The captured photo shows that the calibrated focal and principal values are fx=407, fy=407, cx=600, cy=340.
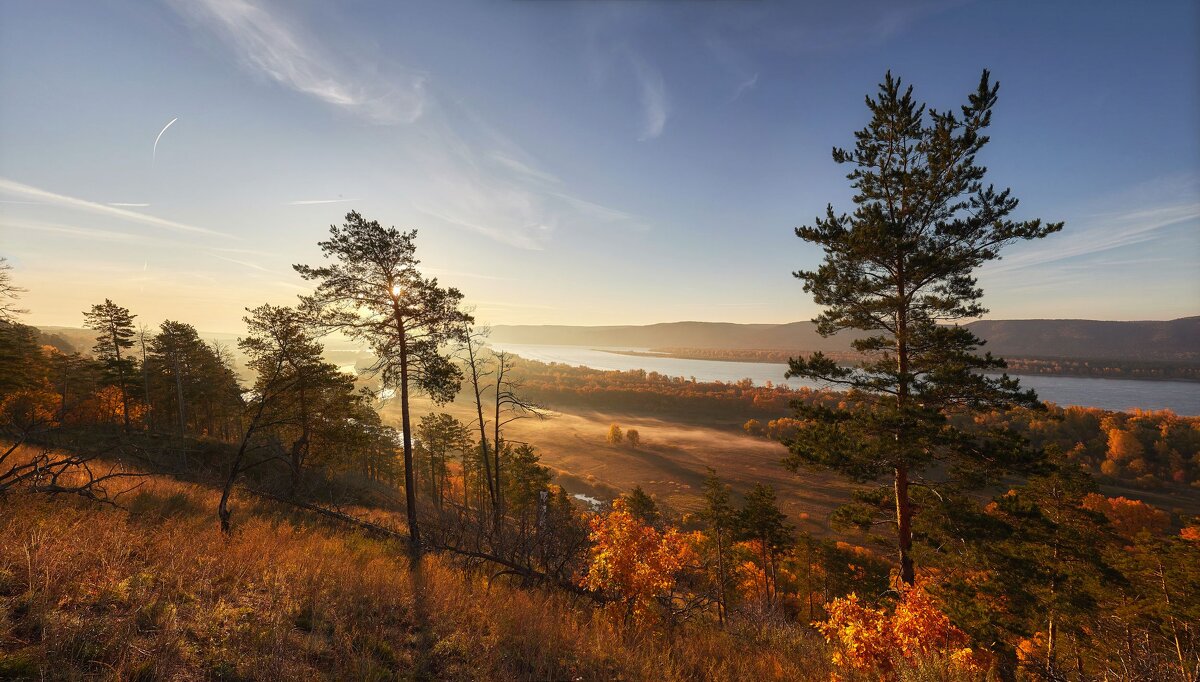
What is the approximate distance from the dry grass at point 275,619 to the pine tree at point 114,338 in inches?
1370

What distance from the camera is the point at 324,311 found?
14234mm

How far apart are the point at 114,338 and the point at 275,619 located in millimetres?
42828

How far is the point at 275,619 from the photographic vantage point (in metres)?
4.93

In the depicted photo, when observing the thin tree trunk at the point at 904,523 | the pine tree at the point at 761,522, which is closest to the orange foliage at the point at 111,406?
the pine tree at the point at 761,522

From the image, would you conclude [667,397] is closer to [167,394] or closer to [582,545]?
[167,394]

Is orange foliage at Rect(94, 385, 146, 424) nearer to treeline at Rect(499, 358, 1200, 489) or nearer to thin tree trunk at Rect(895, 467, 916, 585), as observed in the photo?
thin tree trunk at Rect(895, 467, 916, 585)

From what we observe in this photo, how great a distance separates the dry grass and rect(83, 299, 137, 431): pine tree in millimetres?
34808

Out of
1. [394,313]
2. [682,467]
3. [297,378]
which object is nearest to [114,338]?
[297,378]

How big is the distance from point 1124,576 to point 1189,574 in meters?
1.88

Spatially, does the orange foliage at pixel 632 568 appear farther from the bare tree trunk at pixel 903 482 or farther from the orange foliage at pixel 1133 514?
the orange foliage at pixel 1133 514

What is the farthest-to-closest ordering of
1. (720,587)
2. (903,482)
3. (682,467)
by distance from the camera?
(682,467)
(720,587)
(903,482)

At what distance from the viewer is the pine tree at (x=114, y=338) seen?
30.4 metres

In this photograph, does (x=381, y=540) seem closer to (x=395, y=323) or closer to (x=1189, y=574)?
(x=395, y=323)

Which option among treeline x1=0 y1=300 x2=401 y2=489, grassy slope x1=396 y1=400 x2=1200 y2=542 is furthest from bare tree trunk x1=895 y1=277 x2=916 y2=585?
grassy slope x1=396 y1=400 x2=1200 y2=542
